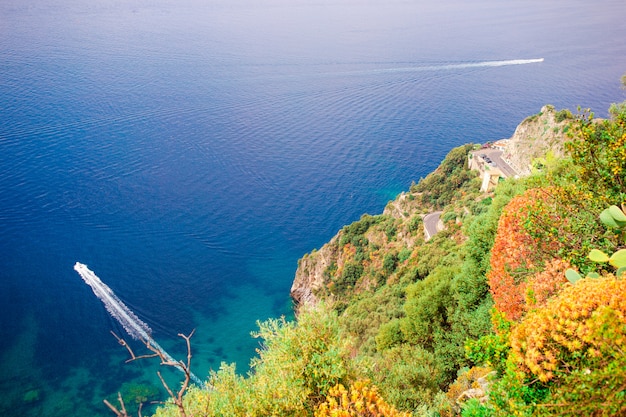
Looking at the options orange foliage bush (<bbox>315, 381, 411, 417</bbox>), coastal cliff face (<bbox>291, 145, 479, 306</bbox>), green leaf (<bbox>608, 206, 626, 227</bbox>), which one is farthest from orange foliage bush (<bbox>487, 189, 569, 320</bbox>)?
coastal cliff face (<bbox>291, 145, 479, 306</bbox>)

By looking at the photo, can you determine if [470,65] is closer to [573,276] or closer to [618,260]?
[573,276]

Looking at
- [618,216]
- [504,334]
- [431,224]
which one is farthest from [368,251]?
[618,216]

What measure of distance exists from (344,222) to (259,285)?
57.4 feet

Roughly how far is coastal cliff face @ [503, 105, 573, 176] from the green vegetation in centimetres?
2163

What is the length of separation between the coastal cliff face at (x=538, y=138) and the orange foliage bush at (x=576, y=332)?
34805mm

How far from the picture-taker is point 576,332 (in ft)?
22.2

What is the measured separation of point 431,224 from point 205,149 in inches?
1875

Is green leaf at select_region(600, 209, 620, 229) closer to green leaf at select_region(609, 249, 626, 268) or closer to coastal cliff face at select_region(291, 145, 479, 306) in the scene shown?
green leaf at select_region(609, 249, 626, 268)

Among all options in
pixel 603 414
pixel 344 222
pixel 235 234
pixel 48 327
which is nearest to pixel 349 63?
pixel 344 222

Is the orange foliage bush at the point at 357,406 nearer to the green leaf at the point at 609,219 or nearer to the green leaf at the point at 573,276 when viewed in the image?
the green leaf at the point at 573,276

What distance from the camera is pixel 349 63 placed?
319 feet

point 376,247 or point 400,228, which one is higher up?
point 400,228

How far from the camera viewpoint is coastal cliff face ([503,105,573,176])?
38.6 metres

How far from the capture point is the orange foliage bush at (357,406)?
9711 mm
